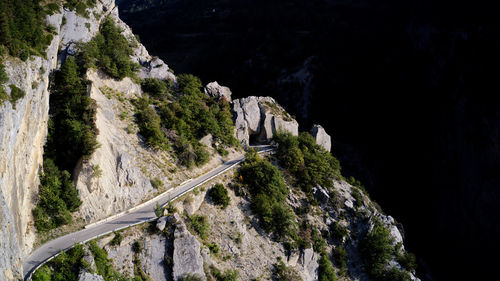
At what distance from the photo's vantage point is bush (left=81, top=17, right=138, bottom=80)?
2742 centimetres

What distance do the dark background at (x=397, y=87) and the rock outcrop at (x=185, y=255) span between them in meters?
46.0

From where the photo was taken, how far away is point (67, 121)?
21.5 meters

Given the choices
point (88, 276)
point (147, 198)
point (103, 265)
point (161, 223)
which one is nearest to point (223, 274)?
point (161, 223)

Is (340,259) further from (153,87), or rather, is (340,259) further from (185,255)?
(153,87)

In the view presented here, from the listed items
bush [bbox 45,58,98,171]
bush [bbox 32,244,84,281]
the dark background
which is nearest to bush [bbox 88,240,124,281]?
bush [bbox 32,244,84,281]

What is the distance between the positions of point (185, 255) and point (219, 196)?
6.52 metres

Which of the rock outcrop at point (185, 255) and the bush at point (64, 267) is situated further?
the rock outcrop at point (185, 255)

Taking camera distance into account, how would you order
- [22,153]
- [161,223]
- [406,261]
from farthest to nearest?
[406,261]
[161,223]
[22,153]

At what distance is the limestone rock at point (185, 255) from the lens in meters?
18.5

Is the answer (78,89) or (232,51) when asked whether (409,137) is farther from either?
(78,89)

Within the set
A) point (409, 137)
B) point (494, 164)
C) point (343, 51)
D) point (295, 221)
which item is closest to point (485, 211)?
point (494, 164)

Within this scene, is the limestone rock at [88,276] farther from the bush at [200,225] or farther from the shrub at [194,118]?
the shrub at [194,118]

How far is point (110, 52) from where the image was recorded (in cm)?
3000

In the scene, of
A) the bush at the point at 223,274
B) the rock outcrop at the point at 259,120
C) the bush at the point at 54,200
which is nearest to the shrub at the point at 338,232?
the bush at the point at 223,274
